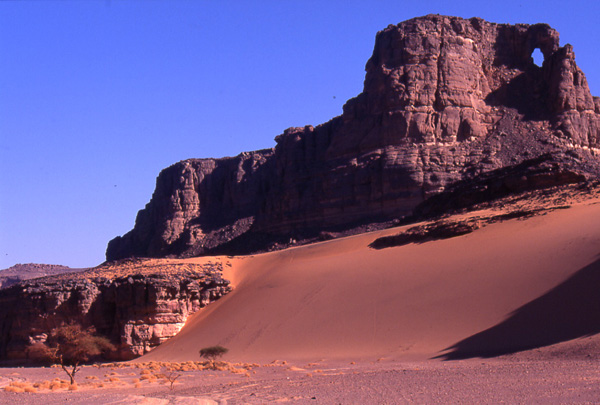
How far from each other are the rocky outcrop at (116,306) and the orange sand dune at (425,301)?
3.59 feet

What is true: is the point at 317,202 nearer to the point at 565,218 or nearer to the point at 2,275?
the point at 565,218

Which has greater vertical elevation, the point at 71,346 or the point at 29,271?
the point at 29,271

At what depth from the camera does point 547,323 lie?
83.5 feet

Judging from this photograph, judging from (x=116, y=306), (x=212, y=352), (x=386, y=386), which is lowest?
(x=212, y=352)

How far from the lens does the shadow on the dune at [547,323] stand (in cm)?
2397

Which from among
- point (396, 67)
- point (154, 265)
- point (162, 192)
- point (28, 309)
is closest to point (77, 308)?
point (28, 309)

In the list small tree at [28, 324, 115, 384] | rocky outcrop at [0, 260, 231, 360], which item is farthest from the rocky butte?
small tree at [28, 324, 115, 384]

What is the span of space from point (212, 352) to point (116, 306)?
9.68 meters

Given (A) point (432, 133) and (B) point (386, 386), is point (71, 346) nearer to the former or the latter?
(B) point (386, 386)

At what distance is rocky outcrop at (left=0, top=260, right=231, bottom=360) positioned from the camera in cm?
3875

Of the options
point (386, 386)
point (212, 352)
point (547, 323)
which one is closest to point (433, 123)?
point (212, 352)

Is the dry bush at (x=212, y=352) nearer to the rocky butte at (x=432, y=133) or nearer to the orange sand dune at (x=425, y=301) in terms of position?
the orange sand dune at (x=425, y=301)

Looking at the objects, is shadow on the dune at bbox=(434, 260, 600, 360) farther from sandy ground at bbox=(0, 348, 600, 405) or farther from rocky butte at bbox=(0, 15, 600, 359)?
rocky butte at bbox=(0, 15, 600, 359)

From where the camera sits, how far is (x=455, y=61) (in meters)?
71.7
